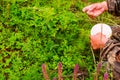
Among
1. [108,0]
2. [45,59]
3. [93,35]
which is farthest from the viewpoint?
[45,59]

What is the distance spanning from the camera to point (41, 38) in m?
3.84

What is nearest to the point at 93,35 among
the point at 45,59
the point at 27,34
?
the point at 45,59

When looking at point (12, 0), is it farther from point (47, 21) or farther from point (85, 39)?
point (85, 39)

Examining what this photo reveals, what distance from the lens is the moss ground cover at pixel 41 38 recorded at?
3.57 m

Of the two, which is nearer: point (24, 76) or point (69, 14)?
point (24, 76)

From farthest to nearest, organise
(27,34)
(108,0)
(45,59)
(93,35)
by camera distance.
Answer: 1. (27,34)
2. (45,59)
3. (93,35)
4. (108,0)

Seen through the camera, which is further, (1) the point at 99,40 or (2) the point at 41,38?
(2) the point at 41,38

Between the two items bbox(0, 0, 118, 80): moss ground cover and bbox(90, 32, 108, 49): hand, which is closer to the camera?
bbox(90, 32, 108, 49): hand

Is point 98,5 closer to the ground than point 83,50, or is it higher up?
higher up

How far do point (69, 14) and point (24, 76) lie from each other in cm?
102

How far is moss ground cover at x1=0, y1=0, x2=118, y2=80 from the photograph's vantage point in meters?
A: 3.57

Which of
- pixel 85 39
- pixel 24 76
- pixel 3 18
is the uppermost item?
pixel 3 18

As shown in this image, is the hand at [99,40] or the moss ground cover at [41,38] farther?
the moss ground cover at [41,38]

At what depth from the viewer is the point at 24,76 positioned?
340cm
